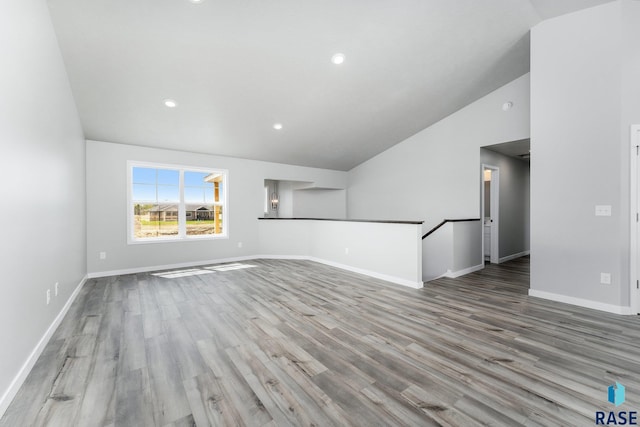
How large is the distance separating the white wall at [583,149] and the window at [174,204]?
18.8ft

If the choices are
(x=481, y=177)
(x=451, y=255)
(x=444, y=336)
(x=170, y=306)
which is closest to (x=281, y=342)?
(x=444, y=336)

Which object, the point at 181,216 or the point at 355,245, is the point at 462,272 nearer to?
the point at 355,245

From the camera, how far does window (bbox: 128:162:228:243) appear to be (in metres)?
5.24

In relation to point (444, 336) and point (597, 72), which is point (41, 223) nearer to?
point (444, 336)

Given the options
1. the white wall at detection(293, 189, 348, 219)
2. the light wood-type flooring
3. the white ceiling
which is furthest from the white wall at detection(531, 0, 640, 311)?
the white wall at detection(293, 189, 348, 219)

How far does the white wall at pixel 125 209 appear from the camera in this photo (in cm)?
477

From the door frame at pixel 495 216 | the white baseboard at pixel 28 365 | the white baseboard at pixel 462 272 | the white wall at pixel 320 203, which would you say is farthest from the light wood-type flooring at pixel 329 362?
the white wall at pixel 320 203

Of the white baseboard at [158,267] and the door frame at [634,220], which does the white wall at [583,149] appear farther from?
the white baseboard at [158,267]

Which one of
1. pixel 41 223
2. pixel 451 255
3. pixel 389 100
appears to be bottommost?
pixel 451 255

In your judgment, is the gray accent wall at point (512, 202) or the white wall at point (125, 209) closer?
the white wall at point (125, 209)

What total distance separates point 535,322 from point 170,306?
4.07 m

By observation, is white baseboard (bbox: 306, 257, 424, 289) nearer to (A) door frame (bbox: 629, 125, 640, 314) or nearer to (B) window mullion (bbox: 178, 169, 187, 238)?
(A) door frame (bbox: 629, 125, 640, 314)

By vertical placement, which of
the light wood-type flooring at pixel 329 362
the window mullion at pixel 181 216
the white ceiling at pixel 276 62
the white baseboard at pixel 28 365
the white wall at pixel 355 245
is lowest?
the light wood-type flooring at pixel 329 362

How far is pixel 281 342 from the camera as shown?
2379 mm
